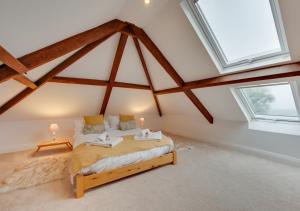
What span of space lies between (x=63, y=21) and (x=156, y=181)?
254cm

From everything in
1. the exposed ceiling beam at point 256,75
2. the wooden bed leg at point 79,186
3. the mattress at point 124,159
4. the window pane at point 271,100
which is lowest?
the wooden bed leg at point 79,186

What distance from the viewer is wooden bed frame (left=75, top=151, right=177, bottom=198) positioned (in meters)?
2.14

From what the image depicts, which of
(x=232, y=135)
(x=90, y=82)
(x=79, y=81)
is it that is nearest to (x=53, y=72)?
(x=79, y=81)

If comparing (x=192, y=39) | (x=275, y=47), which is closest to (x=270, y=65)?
(x=275, y=47)

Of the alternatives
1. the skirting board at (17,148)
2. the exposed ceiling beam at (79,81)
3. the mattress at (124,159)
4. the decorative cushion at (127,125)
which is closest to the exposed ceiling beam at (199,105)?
the mattress at (124,159)

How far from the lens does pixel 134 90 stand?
511 centimetres

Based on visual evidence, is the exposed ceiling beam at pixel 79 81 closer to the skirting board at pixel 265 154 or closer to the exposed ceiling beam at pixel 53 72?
the exposed ceiling beam at pixel 53 72

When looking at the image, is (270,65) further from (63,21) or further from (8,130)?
(8,130)

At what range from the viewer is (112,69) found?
158 inches

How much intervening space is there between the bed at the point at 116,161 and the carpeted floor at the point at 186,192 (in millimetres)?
120

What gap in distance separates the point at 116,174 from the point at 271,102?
331 centimetres

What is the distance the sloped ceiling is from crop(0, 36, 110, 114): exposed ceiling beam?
14 centimetres

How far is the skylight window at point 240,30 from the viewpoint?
2.09m

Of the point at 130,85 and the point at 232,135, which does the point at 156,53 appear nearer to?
the point at 130,85
